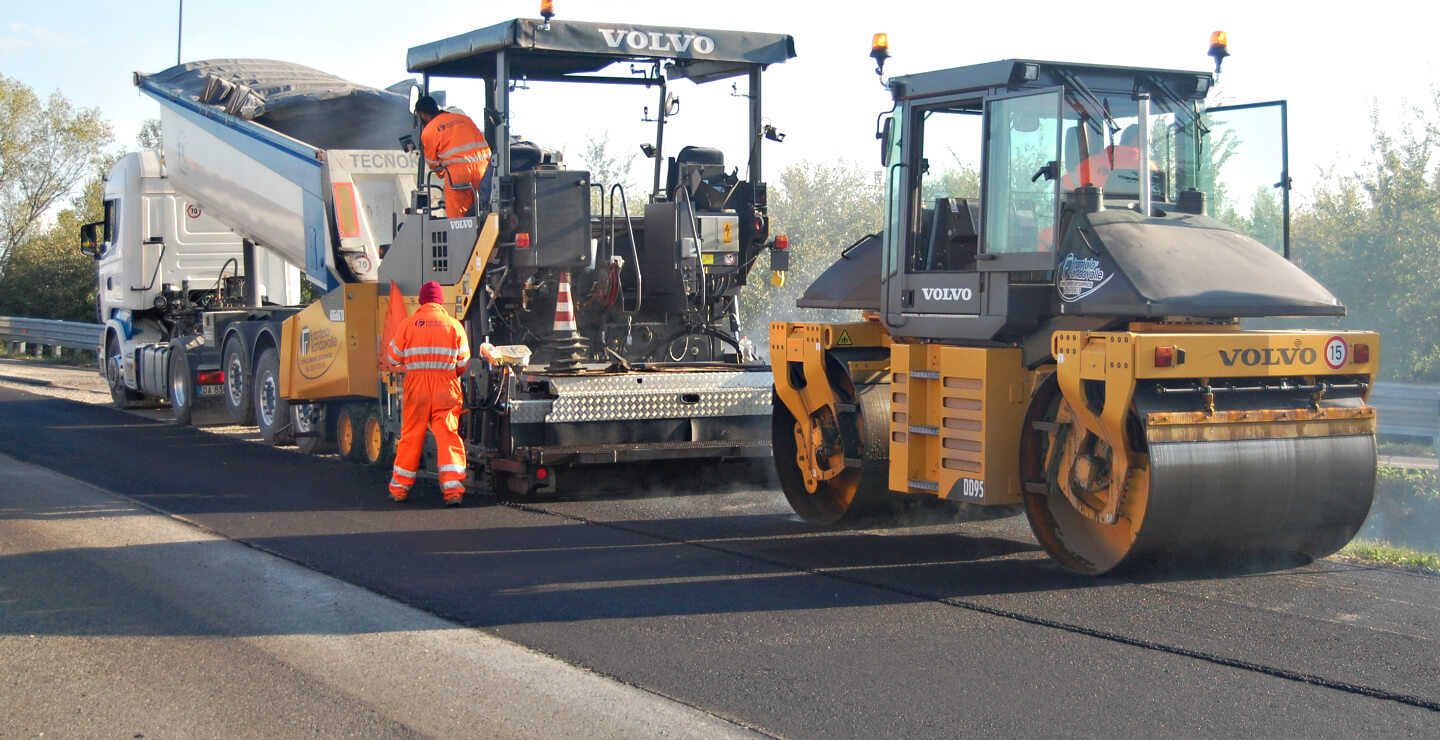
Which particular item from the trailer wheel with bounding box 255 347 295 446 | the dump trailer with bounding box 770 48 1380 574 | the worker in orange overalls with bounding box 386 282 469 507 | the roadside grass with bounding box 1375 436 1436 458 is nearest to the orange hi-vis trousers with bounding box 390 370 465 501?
the worker in orange overalls with bounding box 386 282 469 507

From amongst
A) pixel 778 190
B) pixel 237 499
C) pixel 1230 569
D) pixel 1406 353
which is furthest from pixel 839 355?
pixel 778 190

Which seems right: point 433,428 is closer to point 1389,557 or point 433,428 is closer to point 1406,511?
point 1389,557

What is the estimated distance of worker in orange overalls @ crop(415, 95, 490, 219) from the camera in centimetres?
977

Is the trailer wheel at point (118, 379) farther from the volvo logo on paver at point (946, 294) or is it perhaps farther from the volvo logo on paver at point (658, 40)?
the volvo logo on paver at point (946, 294)

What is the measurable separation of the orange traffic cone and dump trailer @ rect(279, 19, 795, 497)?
0.05 feet

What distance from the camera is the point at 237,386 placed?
14.7 m

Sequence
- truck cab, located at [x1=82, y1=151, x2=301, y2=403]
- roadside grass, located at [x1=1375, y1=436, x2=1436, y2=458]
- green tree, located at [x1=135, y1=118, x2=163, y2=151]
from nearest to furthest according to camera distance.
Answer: roadside grass, located at [x1=1375, y1=436, x2=1436, y2=458], truck cab, located at [x1=82, y1=151, x2=301, y2=403], green tree, located at [x1=135, y1=118, x2=163, y2=151]

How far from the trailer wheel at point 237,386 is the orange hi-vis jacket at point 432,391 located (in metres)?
5.33

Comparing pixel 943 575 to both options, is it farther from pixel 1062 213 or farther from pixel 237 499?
pixel 237 499

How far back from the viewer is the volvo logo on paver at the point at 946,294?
7.05m

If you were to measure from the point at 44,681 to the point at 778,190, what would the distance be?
21193 millimetres

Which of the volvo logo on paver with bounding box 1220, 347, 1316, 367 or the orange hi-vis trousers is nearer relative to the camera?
the volvo logo on paver with bounding box 1220, 347, 1316, 367

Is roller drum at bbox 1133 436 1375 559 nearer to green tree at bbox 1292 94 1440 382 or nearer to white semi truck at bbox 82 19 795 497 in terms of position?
white semi truck at bbox 82 19 795 497

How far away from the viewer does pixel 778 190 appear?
83.8 ft
